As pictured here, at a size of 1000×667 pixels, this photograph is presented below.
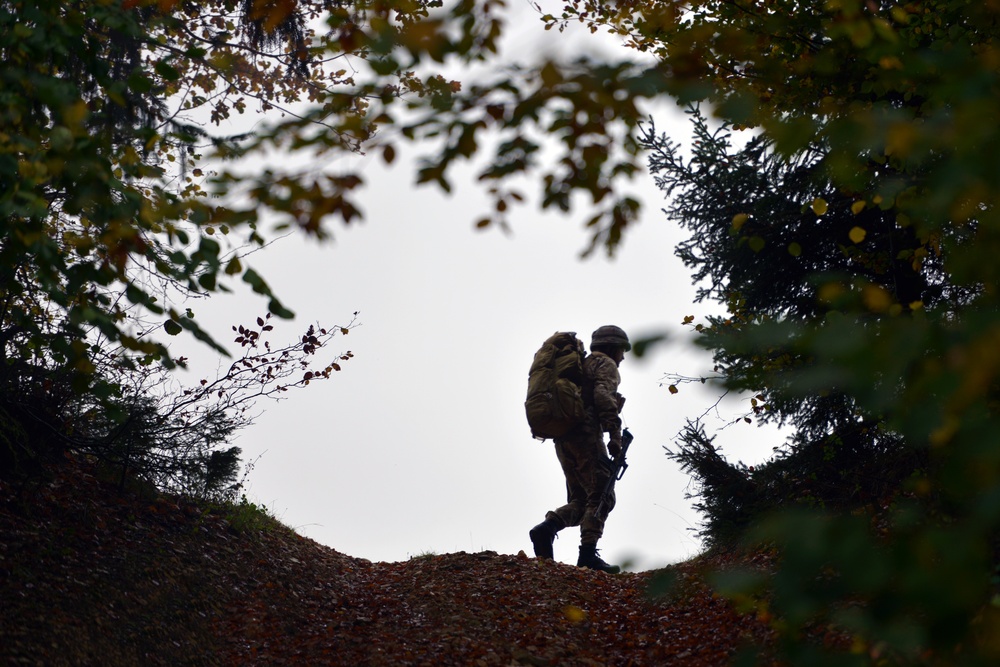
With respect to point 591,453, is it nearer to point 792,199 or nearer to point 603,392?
point 603,392

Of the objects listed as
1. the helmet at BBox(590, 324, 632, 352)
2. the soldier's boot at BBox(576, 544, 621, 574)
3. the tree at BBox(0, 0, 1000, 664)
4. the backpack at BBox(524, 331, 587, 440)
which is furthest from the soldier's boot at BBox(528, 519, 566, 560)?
the tree at BBox(0, 0, 1000, 664)

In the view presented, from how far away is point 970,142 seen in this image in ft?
8.43

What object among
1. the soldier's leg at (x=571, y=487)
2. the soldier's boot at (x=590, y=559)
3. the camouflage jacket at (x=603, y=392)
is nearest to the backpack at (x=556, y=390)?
the camouflage jacket at (x=603, y=392)

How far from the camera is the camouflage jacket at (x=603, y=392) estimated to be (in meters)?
10.4

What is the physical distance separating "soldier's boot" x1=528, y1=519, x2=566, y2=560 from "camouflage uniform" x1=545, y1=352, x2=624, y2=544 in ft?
0.20

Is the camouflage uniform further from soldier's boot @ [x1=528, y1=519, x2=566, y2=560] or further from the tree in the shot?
the tree

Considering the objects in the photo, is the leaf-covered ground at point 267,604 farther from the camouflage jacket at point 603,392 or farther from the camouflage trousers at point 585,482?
the camouflage jacket at point 603,392

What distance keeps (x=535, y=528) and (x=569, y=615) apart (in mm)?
2582

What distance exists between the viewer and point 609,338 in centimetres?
1096

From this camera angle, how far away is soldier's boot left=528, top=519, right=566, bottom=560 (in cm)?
1051

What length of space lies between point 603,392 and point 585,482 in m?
1.15

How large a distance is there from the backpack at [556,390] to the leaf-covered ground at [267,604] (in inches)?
64.5

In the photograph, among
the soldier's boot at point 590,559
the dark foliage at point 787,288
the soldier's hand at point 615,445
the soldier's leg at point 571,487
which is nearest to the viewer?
the dark foliage at point 787,288

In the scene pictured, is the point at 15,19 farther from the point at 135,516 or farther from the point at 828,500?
the point at 828,500
